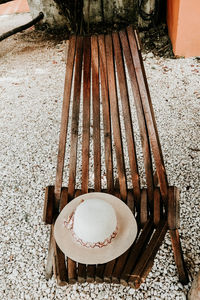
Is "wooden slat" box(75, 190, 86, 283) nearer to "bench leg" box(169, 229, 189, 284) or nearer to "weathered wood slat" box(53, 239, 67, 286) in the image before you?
"weathered wood slat" box(53, 239, 67, 286)

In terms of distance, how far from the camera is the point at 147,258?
128cm

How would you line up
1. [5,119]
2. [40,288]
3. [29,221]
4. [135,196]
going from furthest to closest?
1. [5,119]
2. [29,221]
3. [40,288]
4. [135,196]

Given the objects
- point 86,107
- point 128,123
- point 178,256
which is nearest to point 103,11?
point 86,107

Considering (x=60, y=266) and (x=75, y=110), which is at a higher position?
(x=75, y=110)

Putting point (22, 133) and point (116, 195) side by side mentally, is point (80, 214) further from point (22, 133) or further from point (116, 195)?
point (22, 133)

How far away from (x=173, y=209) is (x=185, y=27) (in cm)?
314

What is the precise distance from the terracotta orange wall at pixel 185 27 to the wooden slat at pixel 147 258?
10.3 ft

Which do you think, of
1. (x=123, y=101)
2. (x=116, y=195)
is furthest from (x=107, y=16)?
(x=116, y=195)

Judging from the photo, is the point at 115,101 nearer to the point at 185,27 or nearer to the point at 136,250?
the point at 136,250

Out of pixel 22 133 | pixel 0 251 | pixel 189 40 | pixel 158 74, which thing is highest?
pixel 189 40

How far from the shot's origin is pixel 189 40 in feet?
12.3

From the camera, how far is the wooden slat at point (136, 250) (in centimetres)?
123

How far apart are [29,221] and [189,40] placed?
10.7 feet

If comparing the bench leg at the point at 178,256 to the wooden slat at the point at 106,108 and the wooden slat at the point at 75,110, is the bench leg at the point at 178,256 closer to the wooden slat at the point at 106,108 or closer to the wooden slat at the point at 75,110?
the wooden slat at the point at 106,108
